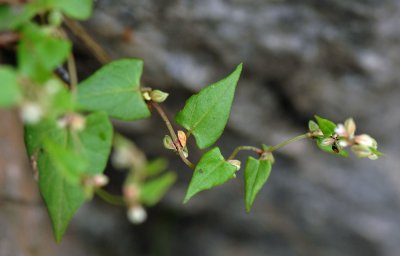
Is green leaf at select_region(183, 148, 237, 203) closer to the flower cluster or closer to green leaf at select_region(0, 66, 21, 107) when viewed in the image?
the flower cluster

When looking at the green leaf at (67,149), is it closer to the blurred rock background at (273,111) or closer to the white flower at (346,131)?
the white flower at (346,131)

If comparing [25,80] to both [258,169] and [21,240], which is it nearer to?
[258,169]

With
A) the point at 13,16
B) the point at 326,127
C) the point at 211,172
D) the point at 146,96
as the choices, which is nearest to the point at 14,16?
the point at 13,16

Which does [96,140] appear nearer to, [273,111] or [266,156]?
[266,156]

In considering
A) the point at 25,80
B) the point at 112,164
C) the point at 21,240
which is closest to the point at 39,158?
the point at 25,80

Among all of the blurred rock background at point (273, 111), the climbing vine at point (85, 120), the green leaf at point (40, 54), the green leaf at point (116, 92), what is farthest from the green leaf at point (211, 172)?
the blurred rock background at point (273, 111)
